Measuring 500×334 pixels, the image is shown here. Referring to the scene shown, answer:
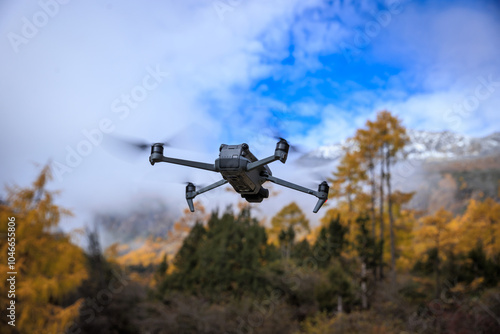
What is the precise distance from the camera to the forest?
26.6 feet

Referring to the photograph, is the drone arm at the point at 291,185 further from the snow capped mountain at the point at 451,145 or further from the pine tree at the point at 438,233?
the snow capped mountain at the point at 451,145

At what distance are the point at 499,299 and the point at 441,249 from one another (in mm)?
4185

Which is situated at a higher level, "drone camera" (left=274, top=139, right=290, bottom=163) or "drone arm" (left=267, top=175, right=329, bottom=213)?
"drone camera" (left=274, top=139, right=290, bottom=163)

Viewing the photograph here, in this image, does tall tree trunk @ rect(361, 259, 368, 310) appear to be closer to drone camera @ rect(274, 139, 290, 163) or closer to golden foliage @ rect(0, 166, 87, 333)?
golden foliage @ rect(0, 166, 87, 333)

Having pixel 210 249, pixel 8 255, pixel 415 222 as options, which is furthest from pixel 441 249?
pixel 8 255

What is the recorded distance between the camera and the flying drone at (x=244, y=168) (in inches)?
55.7

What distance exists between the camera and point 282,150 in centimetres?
139

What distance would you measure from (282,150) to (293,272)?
445 inches

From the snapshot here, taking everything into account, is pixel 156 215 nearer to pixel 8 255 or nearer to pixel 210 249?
pixel 210 249

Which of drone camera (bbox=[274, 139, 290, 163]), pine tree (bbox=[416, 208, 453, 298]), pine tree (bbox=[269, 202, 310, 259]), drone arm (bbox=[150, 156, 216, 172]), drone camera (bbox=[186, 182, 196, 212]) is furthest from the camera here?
pine tree (bbox=[269, 202, 310, 259])

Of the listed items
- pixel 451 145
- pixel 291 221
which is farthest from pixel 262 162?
pixel 451 145

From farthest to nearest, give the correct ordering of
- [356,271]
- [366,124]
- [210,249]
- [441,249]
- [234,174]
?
[366,124] < [210,249] < [441,249] < [356,271] < [234,174]

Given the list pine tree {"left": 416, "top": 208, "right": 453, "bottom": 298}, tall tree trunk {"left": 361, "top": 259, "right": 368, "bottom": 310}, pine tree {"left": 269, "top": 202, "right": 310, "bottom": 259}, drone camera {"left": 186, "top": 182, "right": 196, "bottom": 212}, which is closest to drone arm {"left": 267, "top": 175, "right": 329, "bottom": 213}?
drone camera {"left": 186, "top": 182, "right": 196, "bottom": 212}

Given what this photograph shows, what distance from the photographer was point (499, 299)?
9328 millimetres
